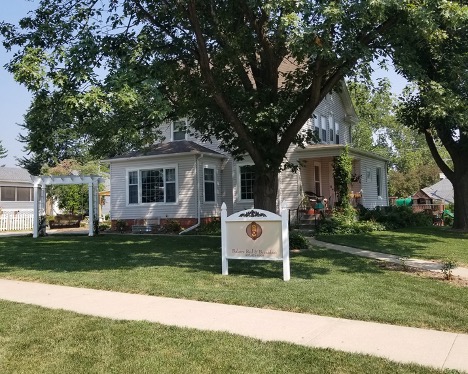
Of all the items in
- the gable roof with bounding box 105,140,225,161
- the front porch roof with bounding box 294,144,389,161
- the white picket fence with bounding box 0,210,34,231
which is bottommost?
the white picket fence with bounding box 0,210,34,231

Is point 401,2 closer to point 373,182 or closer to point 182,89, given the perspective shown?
point 182,89

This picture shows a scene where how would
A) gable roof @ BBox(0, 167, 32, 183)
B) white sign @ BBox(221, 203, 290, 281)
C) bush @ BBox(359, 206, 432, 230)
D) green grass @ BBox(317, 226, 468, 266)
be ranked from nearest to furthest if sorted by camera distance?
1. white sign @ BBox(221, 203, 290, 281)
2. green grass @ BBox(317, 226, 468, 266)
3. bush @ BBox(359, 206, 432, 230)
4. gable roof @ BBox(0, 167, 32, 183)

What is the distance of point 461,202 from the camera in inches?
797

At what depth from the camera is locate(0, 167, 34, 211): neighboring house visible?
1420 inches

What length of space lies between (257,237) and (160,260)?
3.50 metres

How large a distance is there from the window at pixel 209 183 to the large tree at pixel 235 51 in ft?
26.3

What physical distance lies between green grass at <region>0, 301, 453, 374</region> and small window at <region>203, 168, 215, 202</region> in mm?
16397

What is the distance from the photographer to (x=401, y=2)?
8516mm

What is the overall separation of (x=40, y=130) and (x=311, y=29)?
6.87 metres

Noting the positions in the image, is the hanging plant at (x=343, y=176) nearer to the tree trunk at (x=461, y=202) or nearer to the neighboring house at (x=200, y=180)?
the neighboring house at (x=200, y=180)

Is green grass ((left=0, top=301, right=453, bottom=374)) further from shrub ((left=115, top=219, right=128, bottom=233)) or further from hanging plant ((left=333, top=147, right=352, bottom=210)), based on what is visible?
shrub ((left=115, top=219, right=128, bottom=233))

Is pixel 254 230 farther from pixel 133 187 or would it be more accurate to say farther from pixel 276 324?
pixel 133 187

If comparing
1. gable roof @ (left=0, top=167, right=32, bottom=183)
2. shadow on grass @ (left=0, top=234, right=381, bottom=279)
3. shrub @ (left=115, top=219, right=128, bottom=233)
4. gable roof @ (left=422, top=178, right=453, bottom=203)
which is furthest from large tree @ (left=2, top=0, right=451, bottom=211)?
gable roof @ (left=422, top=178, right=453, bottom=203)

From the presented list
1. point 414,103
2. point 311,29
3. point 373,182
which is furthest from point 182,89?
point 373,182
